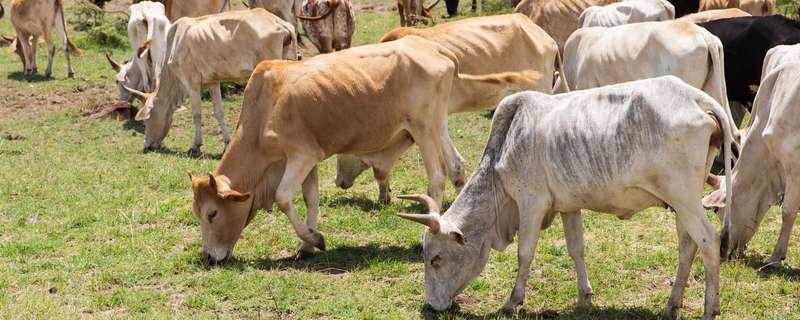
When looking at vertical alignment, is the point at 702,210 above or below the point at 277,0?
above

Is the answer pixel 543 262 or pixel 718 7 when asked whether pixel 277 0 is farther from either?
pixel 543 262

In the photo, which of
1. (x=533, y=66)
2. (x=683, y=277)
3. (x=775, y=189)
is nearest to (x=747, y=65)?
(x=533, y=66)

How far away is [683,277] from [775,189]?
1697mm

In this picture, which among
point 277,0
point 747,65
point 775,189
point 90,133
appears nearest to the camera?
point 775,189

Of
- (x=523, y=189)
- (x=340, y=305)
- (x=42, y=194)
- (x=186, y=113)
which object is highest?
(x=523, y=189)

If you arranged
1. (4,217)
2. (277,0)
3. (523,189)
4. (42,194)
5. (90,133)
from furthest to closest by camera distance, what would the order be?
(277,0), (90,133), (42,194), (4,217), (523,189)

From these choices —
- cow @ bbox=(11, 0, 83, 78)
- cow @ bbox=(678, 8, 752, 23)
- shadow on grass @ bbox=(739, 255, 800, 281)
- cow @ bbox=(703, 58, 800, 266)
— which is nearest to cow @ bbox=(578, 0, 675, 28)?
cow @ bbox=(678, 8, 752, 23)

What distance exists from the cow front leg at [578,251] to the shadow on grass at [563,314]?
8cm

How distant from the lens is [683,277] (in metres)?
6.86

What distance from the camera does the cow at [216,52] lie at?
12.7m

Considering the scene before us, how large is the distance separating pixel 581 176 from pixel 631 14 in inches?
302

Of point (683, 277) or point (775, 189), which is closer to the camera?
point (683, 277)

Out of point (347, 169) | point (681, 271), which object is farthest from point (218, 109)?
point (681, 271)

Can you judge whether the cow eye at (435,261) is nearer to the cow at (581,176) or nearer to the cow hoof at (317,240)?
the cow at (581,176)
